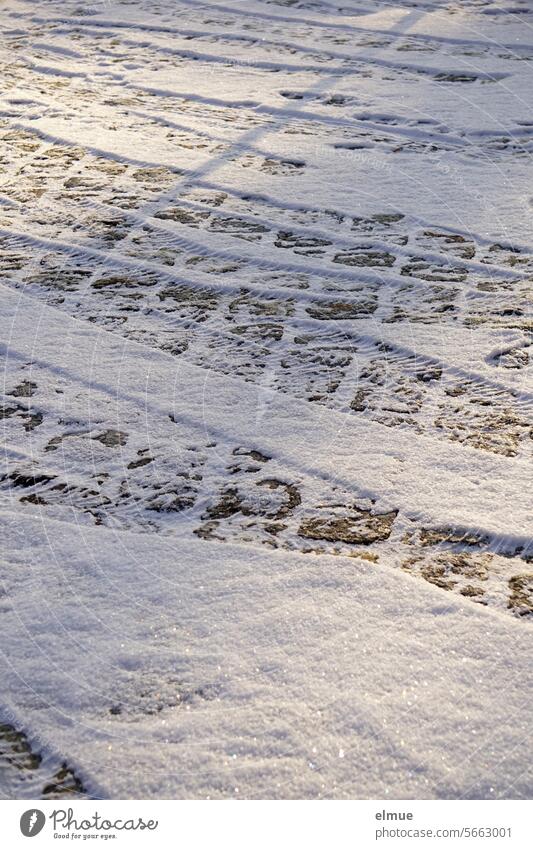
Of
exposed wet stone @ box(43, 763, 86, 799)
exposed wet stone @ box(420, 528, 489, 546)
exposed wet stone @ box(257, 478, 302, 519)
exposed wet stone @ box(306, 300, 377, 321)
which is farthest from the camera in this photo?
exposed wet stone @ box(306, 300, 377, 321)

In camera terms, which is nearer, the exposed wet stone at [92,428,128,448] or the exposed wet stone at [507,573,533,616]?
the exposed wet stone at [507,573,533,616]

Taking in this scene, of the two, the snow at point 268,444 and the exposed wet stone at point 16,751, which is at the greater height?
the snow at point 268,444

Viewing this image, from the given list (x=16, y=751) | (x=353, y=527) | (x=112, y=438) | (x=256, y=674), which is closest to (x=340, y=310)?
(x=112, y=438)

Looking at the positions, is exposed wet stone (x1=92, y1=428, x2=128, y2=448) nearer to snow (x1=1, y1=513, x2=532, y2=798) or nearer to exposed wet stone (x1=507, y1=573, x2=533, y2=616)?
snow (x1=1, y1=513, x2=532, y2=798)

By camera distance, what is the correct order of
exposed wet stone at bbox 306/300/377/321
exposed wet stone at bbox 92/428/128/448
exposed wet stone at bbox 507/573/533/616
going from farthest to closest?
exposed wet stone at bbox 306/300/377/321, exposed wet stone at bbox 92/428/128/448, exposed wet stone at bbox 507/573/533/616

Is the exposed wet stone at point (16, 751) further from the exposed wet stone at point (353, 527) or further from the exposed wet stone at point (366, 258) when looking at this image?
the exposed wet stone at point (366, 258)

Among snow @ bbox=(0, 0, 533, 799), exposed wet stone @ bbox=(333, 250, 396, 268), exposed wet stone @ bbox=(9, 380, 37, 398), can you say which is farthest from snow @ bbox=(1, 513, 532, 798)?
exposed wet stone @ bbox=(333, 250, 396, 268)

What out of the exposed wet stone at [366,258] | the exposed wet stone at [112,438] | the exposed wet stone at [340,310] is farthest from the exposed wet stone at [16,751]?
the exposed wet stone at [366,258]
